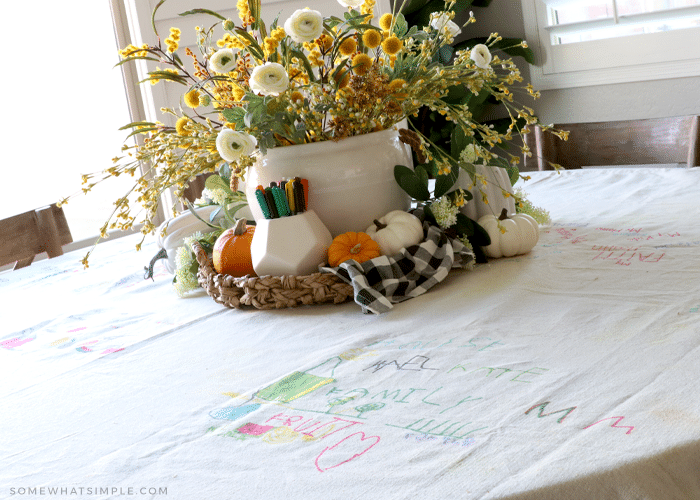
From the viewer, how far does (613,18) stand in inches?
103

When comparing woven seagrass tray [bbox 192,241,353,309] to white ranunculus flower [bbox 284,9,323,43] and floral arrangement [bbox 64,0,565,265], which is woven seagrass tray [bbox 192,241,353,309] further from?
white ranunculus flower [bbox 284,9,323,43]

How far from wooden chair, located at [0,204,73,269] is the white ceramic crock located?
0.78 m

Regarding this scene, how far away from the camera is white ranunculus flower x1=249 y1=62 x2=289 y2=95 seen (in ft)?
2.83

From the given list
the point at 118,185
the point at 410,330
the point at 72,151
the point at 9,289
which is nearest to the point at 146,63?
the point at 72,151

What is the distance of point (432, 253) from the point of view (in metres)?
0.97

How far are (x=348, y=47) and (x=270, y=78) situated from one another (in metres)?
0.15

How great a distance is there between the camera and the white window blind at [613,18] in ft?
8.04

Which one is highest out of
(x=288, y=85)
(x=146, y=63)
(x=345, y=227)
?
(x=146, y=63)

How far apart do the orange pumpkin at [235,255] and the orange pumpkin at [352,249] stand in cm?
14

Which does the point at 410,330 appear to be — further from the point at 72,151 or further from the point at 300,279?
the point at 72,151

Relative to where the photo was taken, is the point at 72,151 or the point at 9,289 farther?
the point at 72,151

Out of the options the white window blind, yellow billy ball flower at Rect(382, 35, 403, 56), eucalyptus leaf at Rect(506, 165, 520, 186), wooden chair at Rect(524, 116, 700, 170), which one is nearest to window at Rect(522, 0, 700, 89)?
the white window blind

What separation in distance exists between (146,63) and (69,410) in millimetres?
2601

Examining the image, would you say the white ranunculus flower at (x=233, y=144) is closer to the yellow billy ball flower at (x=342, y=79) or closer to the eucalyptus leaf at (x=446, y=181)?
the yellow billy ball flower at (x=342, y=79)
